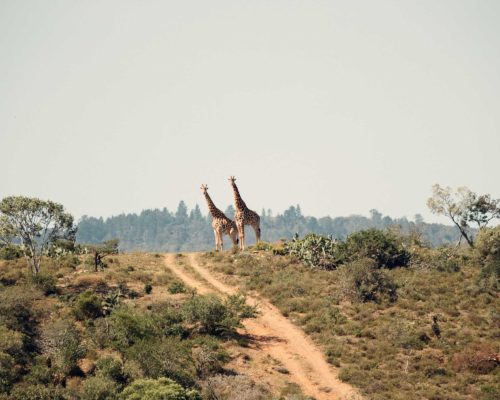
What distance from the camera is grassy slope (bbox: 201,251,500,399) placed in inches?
1179

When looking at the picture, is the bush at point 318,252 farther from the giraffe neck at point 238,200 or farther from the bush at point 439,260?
the bush at point 439,260

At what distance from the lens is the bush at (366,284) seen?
4041cm

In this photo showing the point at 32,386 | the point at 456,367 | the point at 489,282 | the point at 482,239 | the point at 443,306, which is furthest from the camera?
the point at 482,239

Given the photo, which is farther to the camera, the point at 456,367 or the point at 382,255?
the point at 382,255

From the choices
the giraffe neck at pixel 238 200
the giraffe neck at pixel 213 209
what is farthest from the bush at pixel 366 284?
the giraffe neck at pixel 213 209

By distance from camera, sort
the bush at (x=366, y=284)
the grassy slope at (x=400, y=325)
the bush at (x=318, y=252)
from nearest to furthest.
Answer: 1. the grassy slope at (x=400, y=325)
2. the bush at (x=366, y=284)
3. the bush at (x=318, y=252)

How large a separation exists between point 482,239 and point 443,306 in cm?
1125

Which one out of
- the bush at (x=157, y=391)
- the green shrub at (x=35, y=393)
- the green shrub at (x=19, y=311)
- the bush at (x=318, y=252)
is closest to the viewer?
the bush at (x=157, y=391)

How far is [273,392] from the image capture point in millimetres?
28500

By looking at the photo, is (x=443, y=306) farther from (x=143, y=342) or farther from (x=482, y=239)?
(x=143, y=342)

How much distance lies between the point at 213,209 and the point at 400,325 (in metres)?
23.2

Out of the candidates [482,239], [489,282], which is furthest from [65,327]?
[482,239]

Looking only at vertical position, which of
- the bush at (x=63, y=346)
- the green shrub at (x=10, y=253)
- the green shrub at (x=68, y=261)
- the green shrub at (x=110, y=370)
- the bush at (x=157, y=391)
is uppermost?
the green shrub at (x=10, y=253)

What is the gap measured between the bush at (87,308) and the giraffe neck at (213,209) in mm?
19630
